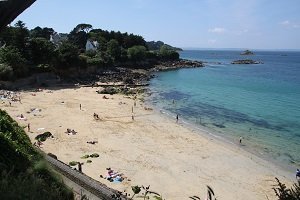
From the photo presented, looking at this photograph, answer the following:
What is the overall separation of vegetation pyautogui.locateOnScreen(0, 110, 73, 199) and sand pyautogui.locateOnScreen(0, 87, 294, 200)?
27.1ft

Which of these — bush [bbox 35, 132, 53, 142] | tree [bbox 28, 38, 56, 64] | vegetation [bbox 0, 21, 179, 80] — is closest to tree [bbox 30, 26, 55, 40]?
vegetation [bbox 0, 21, 179, 80]

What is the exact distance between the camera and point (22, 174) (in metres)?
9.62

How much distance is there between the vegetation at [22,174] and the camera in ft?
24.1

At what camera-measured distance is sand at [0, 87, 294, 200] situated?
845 inches

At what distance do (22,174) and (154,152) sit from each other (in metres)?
17.9

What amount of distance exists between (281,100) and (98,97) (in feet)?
93.0

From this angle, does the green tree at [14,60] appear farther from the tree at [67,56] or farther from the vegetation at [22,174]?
the vegetation at [22,174]

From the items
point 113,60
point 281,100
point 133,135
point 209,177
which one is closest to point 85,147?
point 133,135

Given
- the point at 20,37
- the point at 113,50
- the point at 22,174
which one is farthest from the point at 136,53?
the point at 22,174

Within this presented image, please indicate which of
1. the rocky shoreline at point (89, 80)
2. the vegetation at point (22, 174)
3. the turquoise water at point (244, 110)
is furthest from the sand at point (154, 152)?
the rocky shoreline at point (89, 80)

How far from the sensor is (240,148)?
2978 cm

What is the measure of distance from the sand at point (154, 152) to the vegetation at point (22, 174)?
8272 mm

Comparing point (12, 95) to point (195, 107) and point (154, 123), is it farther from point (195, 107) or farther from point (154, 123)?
point (195, 107)

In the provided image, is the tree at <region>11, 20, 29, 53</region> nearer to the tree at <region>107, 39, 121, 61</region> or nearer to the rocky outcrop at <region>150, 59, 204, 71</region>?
the tree at <region>107, 39, 121, 61</region>
